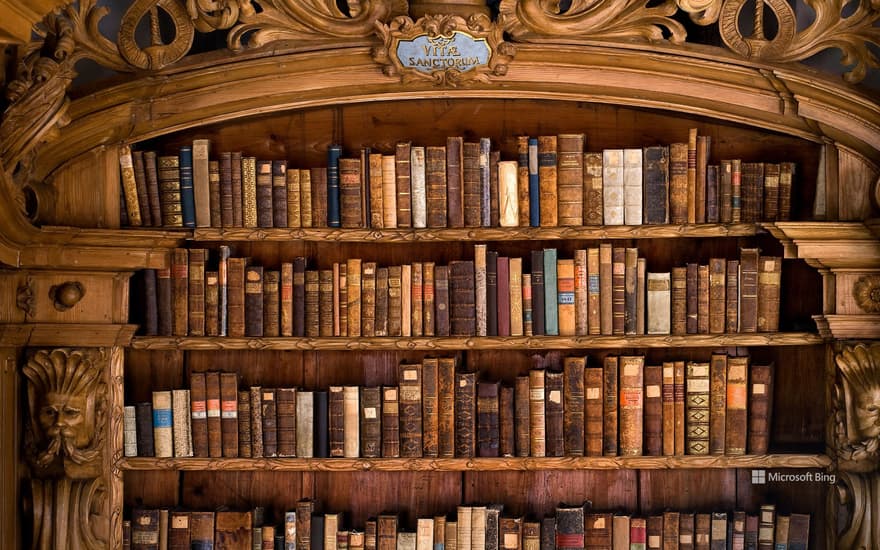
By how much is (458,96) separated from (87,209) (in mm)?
1198

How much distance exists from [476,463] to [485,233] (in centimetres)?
70

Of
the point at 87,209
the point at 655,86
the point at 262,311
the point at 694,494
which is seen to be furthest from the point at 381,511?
the point at 655,86

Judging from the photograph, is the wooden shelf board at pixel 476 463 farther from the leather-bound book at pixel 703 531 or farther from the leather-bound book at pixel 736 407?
the leather-bound book at pixel 703 531

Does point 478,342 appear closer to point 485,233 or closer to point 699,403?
point 485,233

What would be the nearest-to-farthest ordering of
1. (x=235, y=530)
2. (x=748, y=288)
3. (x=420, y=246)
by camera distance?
(x=748, y=288) → (x=235, y=530) → (x=420, y=246)

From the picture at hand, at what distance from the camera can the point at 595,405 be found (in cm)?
338

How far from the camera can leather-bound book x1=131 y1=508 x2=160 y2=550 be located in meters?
3.45

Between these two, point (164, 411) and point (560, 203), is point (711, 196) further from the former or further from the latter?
point (164, 411)

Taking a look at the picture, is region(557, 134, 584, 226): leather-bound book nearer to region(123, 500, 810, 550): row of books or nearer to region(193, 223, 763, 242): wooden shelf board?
region(193, 223, 763, 242): wooden shelf board

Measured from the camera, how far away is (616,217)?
3367 millimetres

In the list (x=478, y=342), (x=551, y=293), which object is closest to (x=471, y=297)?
(x=478, y=342)

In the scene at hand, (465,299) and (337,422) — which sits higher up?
(465,299)

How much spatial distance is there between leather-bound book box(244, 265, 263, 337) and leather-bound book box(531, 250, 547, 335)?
842 mm

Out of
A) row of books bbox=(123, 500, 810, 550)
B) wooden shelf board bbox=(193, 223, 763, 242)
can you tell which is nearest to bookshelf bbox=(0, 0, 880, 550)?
wooden shelf board bbox=(193, 223, 763, 242)
